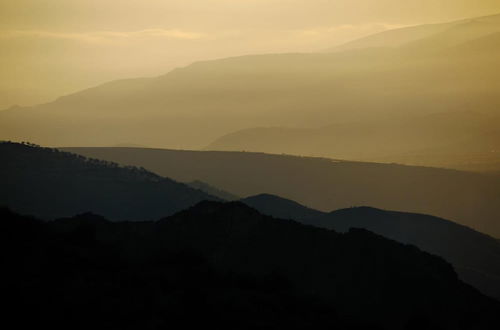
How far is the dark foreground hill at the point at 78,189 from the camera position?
109625 mm

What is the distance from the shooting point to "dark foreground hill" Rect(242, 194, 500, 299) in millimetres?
100375

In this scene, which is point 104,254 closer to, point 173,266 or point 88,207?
point 173,266

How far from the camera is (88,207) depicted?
368ft

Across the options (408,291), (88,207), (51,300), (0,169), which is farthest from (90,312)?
(0,169)

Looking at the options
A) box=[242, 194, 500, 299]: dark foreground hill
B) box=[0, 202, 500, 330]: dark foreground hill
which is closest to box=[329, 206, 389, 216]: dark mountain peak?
box=[242, 194, 500, 299]: dark foreground hill

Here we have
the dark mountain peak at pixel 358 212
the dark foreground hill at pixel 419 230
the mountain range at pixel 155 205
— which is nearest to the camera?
the dark foreground hill at pixel 419 230

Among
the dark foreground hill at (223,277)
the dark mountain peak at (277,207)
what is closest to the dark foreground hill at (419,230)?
the dark mountain peak at (277,207)

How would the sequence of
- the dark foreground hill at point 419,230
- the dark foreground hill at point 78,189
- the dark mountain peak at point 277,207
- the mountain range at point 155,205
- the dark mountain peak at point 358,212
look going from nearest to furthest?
the dark foreground hill at point 419,230 → the mountain range at point 155,205 → the dark mountain peak at point 358,212 → the dark mountain peak at point 277,207 → the dark foreground hill at point 78,189

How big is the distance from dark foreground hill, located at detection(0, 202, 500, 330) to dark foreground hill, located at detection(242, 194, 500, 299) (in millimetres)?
40615

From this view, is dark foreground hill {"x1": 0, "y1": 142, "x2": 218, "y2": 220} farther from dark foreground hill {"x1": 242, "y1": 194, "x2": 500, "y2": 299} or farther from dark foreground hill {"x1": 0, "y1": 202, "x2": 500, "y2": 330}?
dark foreground hill {"x1": 0, "y1": 202, "x2": 500, "y2": 330}

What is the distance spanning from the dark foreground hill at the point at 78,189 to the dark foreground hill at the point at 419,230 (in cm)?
1188

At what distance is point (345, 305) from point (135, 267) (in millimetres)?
12795

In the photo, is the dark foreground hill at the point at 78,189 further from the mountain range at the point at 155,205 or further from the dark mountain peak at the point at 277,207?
the dark mountain peak at the point at 277,207

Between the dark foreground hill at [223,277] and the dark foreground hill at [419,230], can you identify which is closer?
the dark foreground hill at [223,277]
